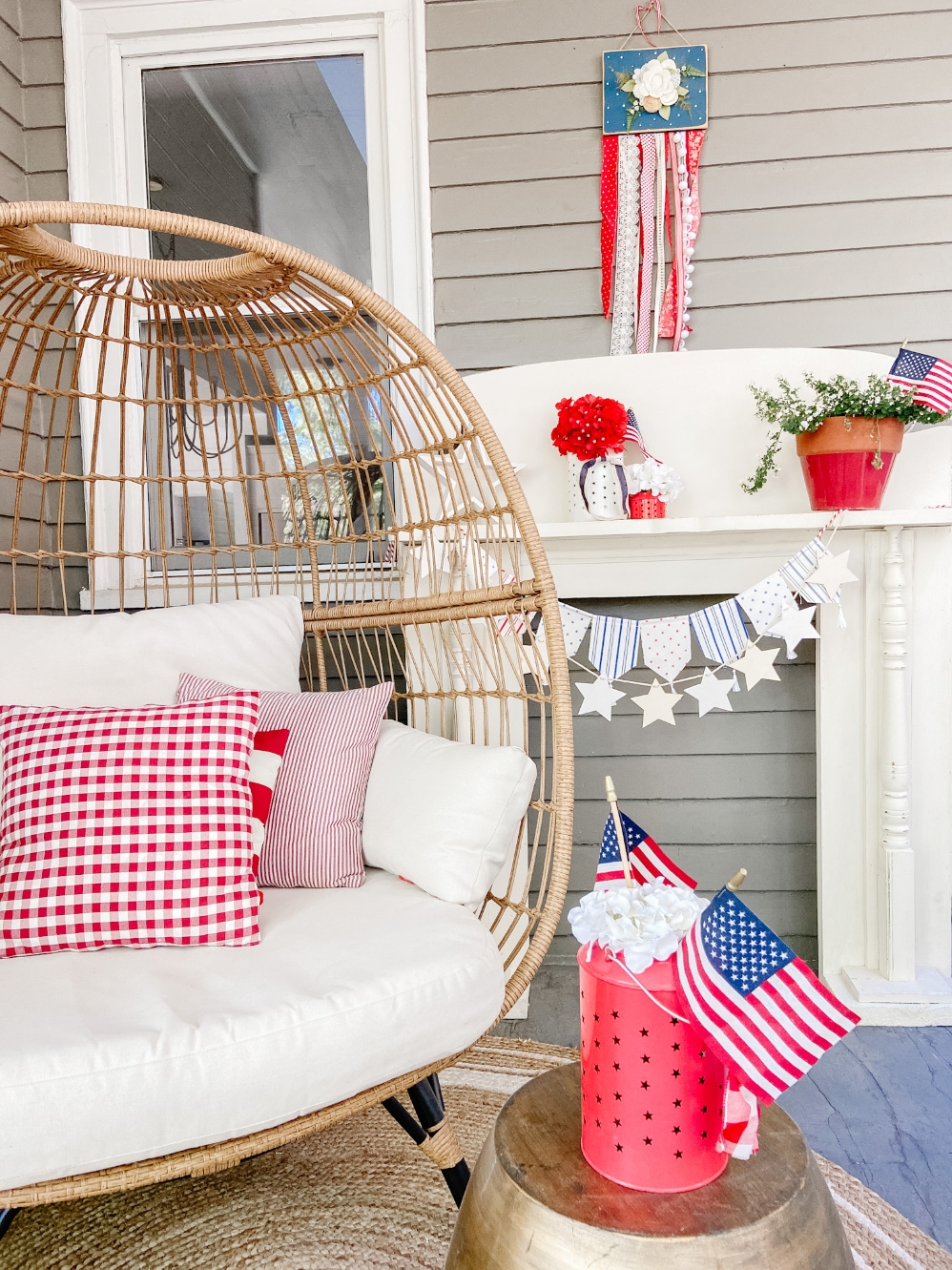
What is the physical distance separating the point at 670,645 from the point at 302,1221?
1.23m

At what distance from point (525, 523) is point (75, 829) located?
2.87 ft

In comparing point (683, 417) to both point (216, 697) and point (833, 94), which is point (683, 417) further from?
point (216, 697)

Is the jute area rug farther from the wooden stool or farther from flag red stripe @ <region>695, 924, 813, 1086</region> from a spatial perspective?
flag red stripe @ <region>695, 924, 813, 1086</region>

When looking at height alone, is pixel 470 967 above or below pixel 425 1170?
above

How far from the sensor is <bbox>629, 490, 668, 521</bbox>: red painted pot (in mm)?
2109

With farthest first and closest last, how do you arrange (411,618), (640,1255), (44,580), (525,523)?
1. (44,580)
2. (411,618)
3. (525,523)
4. (640,1255)

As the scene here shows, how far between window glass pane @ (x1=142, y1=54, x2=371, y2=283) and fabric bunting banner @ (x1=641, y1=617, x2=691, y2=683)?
4.03 ft

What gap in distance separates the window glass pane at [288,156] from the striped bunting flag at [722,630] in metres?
1.27

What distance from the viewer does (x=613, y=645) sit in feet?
6.58

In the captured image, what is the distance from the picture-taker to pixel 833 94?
225 centimetres

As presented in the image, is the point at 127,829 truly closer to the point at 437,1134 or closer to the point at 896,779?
the point at 437,1134

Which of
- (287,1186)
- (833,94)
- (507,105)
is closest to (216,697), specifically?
(287,1186)

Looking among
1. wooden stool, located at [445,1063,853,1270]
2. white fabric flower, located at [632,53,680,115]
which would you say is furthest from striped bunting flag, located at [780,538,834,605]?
wooden stool, located at [445,1063,853,1270]

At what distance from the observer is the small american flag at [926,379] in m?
1.92
